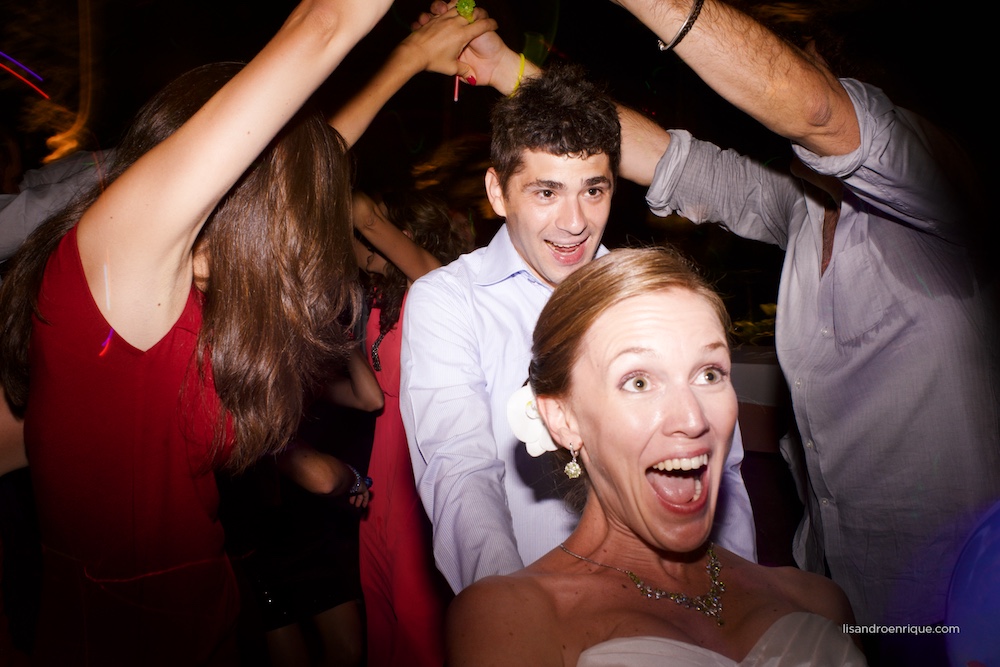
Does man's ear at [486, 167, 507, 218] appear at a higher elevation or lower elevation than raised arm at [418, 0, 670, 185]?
lower

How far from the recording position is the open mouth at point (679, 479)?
3.98ft

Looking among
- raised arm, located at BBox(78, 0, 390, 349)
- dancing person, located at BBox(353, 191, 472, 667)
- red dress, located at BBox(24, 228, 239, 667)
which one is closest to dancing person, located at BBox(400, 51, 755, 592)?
red dress, located at BBox(24, 228, 239, 667)

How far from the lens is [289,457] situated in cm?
246

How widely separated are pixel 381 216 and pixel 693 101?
3209 millimetres

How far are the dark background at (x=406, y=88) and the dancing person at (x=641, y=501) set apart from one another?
2043 millimetres

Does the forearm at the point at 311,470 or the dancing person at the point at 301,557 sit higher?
the forearm at the point at 311,470

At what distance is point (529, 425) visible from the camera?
1.38m

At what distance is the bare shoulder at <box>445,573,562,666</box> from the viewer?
3.40 feet

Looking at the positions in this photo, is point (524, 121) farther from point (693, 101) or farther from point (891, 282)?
point (693, 101)

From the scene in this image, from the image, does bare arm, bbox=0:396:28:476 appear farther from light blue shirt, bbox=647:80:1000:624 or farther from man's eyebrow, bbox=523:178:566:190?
light blue shirt, bbox=647:80:1000:624

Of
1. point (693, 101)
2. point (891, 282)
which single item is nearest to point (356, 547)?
point (891, 282)

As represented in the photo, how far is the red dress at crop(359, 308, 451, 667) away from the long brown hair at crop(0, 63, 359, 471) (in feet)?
4.63

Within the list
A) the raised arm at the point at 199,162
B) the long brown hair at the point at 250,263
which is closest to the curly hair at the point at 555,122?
the long brown hair at the point at 250,263

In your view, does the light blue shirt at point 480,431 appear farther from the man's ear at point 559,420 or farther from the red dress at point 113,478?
the red dress at point 113,478
